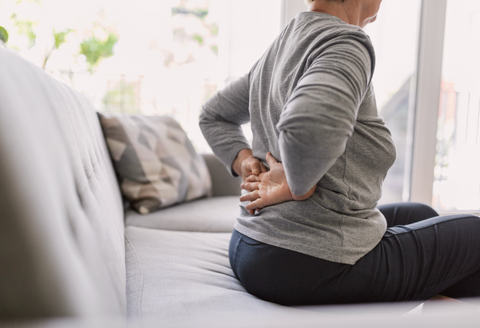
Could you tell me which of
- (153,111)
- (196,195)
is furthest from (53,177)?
(153,111)

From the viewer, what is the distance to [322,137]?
21.0 inches

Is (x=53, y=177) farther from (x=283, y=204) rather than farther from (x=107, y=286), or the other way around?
(x=283, y=204)

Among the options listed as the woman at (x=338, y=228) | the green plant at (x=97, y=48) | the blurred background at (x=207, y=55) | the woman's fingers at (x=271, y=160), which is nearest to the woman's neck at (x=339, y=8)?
the woman at (x=338, y=228)

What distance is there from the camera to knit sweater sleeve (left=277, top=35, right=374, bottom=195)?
53 centimetres

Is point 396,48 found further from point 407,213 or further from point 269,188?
point 269,188

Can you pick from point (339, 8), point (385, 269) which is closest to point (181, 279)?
point (385, 269)

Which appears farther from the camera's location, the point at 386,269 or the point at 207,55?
the point at 207,55

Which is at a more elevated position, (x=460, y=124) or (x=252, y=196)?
(x=252, y=196)

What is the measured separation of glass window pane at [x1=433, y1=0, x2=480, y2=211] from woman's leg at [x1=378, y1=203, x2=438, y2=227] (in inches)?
76.8

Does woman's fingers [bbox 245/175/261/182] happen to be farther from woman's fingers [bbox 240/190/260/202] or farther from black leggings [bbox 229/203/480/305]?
black leggings [bbox 229/203/480/305]

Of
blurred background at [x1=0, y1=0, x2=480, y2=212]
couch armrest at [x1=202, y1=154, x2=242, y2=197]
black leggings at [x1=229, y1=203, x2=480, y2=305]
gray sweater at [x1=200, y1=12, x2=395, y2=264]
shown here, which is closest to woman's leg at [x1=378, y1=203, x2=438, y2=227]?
black leggings at [x1=229, y1=203, x2=480, y2=305]

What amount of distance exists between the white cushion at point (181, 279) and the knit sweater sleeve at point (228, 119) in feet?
0.90

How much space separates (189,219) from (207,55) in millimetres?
3184

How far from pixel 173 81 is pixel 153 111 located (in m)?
0.47
